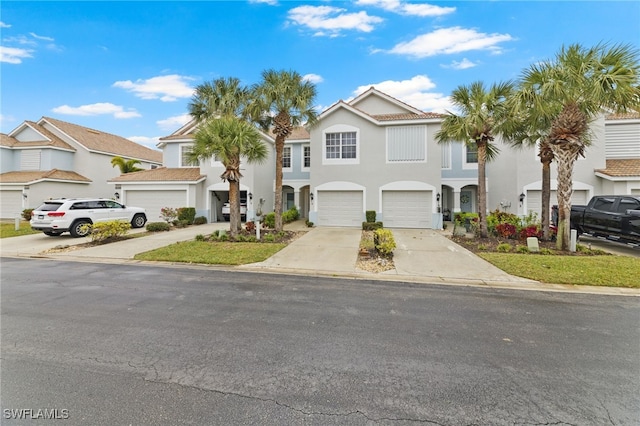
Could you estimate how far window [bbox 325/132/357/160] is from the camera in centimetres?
1739

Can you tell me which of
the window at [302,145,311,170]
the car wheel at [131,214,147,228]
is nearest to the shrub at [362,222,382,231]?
the window at [302,145,311,170]

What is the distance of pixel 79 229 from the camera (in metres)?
13.9

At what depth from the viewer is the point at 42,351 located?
366 centimetres

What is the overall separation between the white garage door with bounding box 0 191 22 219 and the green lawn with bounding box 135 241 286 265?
65.9 feet

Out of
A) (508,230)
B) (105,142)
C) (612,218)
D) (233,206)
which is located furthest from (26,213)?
(612,218)

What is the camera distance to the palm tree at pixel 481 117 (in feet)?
39.8

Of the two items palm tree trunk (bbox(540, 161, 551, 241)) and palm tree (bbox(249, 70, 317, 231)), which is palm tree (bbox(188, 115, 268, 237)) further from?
palm tree trunk (bbox(540, 161, 551, 241))

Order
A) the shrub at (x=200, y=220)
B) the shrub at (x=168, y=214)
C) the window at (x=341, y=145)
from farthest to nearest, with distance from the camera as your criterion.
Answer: the shrub at (x=200, y=220) → the window at (x=341, y=145) → the shrub at (x=168, y=214)

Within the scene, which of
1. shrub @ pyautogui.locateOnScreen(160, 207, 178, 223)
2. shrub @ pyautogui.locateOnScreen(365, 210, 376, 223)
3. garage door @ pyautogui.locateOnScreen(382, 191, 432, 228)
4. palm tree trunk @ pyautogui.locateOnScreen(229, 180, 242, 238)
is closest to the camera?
palm tree trunk @ pyautogui.locateOnScreen(229, 180, 242, 238)

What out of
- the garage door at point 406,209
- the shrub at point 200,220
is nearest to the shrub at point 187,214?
the shrub at point 200,220

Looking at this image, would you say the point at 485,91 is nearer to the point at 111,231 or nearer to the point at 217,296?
the point at 217,296

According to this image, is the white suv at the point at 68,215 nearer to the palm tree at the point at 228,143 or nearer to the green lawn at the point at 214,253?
the green lawn at the point at 214,253

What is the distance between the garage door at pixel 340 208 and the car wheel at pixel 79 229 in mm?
12036

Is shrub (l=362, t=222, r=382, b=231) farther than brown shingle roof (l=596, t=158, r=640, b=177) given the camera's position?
Yes
